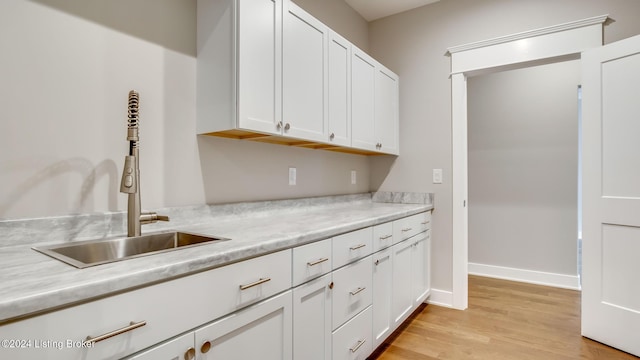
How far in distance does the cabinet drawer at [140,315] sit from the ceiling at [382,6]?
2661 millimetres

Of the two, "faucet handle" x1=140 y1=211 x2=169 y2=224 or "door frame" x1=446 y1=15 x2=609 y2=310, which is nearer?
"faucet handle" x1=140 y1=211 x2=169 y2=224

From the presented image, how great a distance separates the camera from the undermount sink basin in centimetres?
111

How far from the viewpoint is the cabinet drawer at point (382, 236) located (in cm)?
191

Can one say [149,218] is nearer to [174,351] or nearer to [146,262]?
[146,262]

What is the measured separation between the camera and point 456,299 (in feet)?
9.11

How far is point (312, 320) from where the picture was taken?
1.39 m

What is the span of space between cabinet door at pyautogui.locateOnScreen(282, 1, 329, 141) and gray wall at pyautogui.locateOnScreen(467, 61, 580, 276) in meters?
2.56

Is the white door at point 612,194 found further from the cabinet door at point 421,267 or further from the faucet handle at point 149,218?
the faucet handle at point 149,218

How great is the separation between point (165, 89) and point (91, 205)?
610 millimetres

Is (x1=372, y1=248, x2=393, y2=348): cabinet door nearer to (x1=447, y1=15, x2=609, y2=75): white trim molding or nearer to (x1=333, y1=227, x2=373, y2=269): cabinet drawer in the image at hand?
(x1=333, y1=227, x2=373, y2=269): cabinet drawer

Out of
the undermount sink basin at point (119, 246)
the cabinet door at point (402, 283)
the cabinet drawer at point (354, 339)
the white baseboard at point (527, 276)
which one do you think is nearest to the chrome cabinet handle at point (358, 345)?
the cabinet drawer at point (354, 339)

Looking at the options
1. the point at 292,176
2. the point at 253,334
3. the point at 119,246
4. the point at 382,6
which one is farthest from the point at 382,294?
the point at 382,6

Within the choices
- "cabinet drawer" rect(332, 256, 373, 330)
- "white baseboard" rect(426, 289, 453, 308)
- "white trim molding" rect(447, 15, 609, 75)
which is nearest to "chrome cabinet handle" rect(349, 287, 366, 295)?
"cabinet drawer" rect(332, 256, 373, 330)

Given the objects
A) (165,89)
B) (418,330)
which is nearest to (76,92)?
(165,89)
